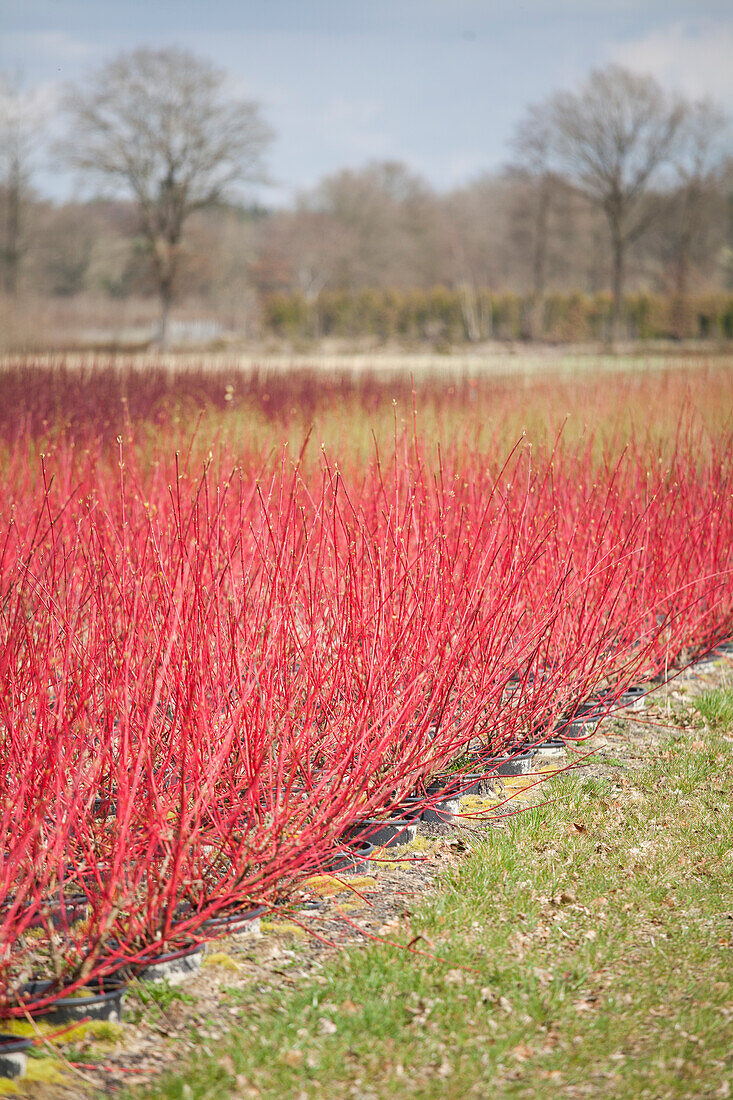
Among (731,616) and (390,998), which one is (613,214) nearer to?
(731,616)

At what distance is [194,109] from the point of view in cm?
3269

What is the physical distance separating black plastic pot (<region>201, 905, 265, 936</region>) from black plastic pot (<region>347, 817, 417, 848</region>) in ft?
1.43

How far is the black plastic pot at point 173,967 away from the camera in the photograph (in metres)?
2.27

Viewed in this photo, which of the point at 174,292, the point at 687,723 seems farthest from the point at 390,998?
the point at 174,292

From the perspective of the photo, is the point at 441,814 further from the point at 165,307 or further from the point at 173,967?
the point at 165,307

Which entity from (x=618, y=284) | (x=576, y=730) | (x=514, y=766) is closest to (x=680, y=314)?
(x=618, y=284)

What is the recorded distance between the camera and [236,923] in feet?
7.90

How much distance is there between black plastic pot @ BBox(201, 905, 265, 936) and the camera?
238cm

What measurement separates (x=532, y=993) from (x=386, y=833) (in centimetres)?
81

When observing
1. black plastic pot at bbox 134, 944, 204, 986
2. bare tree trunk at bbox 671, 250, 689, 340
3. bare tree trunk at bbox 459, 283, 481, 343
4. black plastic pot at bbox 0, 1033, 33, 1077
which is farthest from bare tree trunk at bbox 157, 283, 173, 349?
black plastic pot at bbox 0, 1033, 33, 1077

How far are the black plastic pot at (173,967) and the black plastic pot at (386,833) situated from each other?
2.14 feet

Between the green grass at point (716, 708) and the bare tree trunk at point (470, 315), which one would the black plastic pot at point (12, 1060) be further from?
the bare tree trunk at point (470, 315)

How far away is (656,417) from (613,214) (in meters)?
30.1

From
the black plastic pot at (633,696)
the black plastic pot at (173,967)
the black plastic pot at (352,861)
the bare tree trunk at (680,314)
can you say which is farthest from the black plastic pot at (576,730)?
the bare tree trunk at (680,314)
